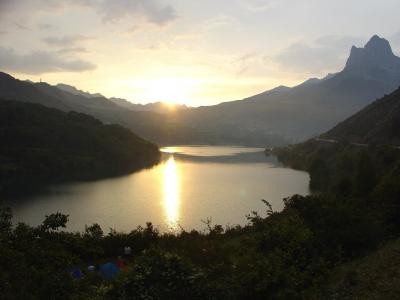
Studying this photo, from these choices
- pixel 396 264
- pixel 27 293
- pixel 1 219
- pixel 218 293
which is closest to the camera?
pixel 27 293

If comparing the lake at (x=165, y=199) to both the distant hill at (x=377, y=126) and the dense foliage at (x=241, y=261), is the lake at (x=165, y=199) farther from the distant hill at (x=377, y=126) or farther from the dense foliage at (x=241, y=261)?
the dense foliage at (x=241, y=261)

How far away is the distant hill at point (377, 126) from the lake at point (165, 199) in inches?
913

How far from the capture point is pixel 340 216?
89.9ft

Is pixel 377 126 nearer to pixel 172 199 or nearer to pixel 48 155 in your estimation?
pixel 172 199

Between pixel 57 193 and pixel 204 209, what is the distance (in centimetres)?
4240

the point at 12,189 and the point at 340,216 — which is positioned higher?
the point at 340,216

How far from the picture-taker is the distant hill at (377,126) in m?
114

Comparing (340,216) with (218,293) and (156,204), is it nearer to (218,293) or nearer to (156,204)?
(218,293)

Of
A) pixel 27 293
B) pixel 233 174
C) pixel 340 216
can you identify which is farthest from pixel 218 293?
pixel 233 174

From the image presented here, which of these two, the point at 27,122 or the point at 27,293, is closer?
the point at 27,293

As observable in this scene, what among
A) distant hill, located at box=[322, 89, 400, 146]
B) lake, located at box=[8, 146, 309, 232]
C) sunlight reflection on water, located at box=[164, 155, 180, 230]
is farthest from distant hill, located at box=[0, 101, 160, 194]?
distant hill, located at box=[322, 89, 400, 146]

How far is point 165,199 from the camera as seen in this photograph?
9019cm

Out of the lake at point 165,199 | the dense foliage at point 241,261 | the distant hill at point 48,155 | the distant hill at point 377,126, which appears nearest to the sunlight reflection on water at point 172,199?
the lake at point 165,199

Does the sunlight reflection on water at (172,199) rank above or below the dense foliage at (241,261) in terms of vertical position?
below
